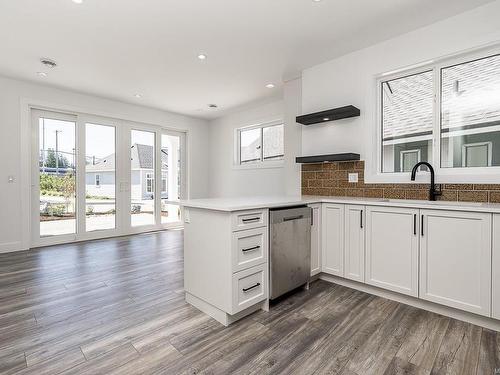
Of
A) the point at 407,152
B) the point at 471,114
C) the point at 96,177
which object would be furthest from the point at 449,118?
the point at 96,177

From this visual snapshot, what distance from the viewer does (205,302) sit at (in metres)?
2.22

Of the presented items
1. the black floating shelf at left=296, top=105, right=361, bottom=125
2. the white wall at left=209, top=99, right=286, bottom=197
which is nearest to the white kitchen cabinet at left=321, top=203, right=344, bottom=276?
the black floating shelf at left=296, top=105, right=361, bottom=125

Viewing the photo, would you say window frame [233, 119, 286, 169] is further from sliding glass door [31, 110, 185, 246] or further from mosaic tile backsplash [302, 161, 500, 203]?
sliding glass door [31, 110, 185, 246]

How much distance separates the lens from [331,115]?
3.02 m

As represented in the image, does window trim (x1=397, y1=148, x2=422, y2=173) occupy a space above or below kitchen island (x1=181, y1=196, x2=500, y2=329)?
above

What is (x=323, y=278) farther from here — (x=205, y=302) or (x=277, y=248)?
→ (x=205, y=302)

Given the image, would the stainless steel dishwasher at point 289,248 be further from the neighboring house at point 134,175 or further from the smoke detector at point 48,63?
the neighboring house at point 134,175

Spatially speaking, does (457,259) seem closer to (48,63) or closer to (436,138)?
(436,138)

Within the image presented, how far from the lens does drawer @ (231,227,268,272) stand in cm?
199

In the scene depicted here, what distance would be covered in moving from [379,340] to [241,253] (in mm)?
1149

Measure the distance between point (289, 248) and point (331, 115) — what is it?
163 centimetres

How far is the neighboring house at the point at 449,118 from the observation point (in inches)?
93.4

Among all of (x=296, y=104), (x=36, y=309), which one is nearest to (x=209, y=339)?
(x=36, y=309)

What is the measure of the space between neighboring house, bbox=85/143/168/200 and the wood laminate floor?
92.5 inches
